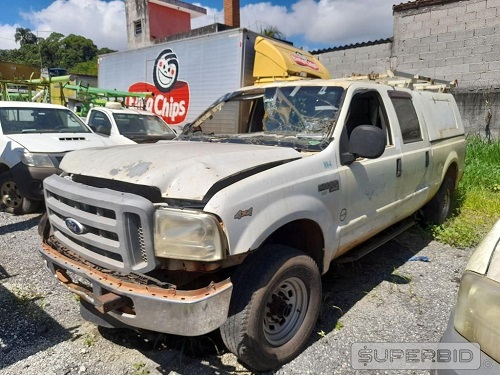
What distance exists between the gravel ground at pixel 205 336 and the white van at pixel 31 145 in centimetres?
148

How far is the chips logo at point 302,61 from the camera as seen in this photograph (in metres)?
9.19

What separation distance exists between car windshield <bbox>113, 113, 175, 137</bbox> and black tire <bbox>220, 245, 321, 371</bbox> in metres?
6.85

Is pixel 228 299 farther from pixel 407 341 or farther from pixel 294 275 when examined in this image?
pixel 407 341

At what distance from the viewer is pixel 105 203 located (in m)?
2.24

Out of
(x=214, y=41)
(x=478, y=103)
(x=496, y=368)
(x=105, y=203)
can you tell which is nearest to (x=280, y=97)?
(x=105, y=203)

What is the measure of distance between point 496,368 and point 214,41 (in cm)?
914

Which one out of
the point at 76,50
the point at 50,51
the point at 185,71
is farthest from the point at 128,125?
the point at 50,51

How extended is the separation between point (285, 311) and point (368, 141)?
4.53 ft

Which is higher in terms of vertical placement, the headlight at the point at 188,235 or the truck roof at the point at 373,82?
the truck roof at the point at 373,82

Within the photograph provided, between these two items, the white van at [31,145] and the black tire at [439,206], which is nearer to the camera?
the black tire at [439,206]

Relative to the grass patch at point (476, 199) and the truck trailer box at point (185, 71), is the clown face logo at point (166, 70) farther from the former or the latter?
the grass patch at point (476, 199)

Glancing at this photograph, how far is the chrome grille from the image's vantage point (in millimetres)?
2156

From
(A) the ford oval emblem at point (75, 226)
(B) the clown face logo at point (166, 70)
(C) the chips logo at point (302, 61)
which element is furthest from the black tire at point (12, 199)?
(C) the chips logo at point (302, 61)

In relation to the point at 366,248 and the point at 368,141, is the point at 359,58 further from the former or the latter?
the point at 368,141
